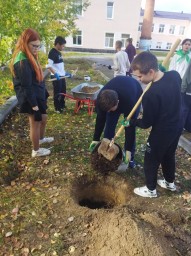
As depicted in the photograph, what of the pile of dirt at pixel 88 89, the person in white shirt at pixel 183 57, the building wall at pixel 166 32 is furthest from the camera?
the building wall at pixel 166 32

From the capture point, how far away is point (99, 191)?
3.91m

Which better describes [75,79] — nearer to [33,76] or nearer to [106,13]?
[33,76]

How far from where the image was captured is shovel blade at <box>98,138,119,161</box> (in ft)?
11.5

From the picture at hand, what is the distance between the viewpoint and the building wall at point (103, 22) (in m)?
29.0

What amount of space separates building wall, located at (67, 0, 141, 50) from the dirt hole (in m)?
28.1

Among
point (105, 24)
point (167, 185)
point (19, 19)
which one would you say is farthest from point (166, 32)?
point (167, 185)

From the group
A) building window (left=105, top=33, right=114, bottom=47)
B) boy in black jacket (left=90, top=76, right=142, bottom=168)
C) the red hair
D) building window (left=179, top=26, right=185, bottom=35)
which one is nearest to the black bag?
the red hair

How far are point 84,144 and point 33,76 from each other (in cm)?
189

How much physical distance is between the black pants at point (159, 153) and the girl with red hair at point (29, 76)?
6.12 feet

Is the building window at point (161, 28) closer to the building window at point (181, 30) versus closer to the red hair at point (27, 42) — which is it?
the building window at point (181, 30)

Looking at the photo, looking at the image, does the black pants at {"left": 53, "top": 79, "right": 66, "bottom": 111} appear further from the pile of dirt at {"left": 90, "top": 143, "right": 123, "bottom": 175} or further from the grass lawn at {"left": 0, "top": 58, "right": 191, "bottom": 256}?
the pile of dirt at {"left": 90, "top": 143, "right": 123, "bottom": 175}

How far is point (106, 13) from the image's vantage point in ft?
97.2

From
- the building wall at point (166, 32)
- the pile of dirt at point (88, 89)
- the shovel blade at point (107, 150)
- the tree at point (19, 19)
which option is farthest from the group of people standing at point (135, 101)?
the building wall at point (166, 32)

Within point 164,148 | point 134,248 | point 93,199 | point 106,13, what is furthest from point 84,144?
point 106,13
